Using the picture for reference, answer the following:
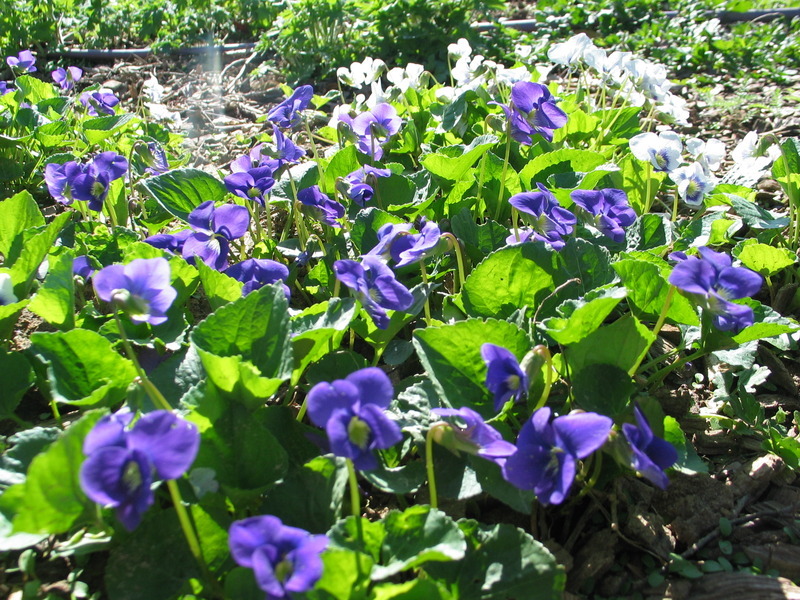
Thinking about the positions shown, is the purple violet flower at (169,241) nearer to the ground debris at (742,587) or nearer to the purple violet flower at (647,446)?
the purple violet flower at (647,446)

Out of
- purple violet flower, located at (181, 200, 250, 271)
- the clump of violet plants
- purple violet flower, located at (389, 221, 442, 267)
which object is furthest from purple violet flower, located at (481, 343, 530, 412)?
purple violet flower, located at (181, 200, 250, 271)

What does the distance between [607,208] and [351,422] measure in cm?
110

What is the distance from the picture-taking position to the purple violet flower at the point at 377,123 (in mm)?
2436

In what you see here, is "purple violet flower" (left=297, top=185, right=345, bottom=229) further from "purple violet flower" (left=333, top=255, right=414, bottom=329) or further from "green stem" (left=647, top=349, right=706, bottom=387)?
"green stem" (left=647, top=349, right=706, bottom=387)

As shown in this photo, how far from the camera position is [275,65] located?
16.3 ft

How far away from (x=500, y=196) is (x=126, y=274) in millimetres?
1328

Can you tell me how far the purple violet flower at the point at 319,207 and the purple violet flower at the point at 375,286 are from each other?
59 cm

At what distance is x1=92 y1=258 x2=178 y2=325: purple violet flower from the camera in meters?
1.35

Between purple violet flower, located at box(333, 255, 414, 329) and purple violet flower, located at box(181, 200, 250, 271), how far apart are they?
19.1 inches

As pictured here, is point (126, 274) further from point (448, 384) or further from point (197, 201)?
point (197, 201)

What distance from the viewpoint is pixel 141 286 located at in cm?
139

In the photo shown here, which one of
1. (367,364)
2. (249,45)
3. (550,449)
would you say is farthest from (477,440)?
(249,45)

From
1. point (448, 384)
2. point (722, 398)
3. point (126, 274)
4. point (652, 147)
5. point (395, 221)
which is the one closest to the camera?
point (126, 274)

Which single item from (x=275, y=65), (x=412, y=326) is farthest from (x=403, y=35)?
Answer: (x=412, y=326)
